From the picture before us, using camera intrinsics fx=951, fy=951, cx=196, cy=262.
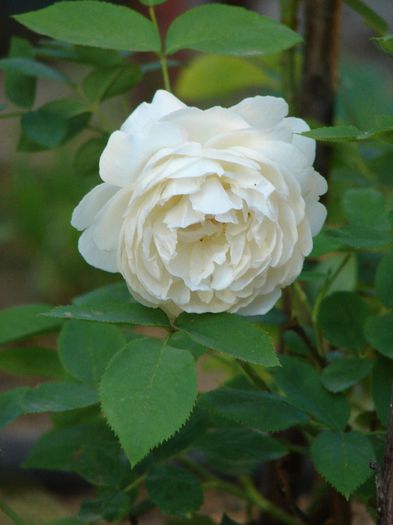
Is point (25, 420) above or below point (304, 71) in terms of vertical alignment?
below

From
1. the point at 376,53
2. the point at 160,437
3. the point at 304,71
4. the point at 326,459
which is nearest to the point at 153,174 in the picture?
the point at 160,437

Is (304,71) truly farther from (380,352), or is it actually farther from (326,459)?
(326,459)

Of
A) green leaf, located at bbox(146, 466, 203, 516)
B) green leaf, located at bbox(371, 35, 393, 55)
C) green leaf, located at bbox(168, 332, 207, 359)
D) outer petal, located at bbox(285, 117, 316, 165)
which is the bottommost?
green leaf, located at bbox(146, 466, 203, 516)

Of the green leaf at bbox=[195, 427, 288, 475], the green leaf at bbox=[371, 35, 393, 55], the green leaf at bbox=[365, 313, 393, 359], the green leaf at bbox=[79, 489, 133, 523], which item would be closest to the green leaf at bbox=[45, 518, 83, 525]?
the green leaf at bbox=[79, 489, 133, 523]

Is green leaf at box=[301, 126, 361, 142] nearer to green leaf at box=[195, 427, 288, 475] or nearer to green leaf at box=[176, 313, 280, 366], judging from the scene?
green leaf at box=[176, 313, 280, 366]

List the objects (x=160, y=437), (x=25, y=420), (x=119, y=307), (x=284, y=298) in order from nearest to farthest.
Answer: (x=160, y=437) → (x=119, y=307) → (x=284, y=298) → (x=25, y=420)

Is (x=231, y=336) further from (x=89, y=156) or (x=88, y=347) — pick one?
(x=89, y=156)

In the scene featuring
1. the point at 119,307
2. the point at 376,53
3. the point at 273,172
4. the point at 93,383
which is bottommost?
the point at 376,53

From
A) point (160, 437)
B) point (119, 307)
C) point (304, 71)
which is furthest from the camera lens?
point (304, 71)
